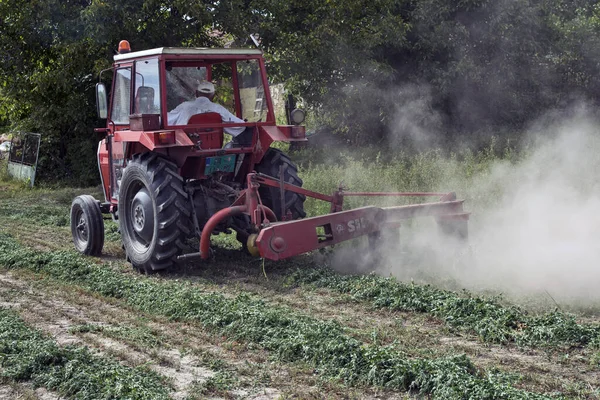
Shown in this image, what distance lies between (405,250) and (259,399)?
4546mm

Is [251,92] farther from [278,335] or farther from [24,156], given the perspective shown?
[24,156]

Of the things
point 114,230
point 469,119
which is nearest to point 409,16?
point 469,119

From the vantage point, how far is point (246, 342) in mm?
5707

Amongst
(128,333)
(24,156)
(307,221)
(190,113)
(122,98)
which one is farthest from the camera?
(24,156)

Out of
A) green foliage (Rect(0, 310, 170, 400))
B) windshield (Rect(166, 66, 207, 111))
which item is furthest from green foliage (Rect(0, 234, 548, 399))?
windshield (Rect(166, 66, 207, 111))

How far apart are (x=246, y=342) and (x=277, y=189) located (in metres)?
3.35

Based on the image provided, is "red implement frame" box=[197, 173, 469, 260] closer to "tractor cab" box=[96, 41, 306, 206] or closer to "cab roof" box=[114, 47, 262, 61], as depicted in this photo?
"tractor cab" box=[96, 41, 306, 206]

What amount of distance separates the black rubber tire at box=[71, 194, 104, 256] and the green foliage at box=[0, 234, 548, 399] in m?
0.83

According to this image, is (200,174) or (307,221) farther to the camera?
(200,174)

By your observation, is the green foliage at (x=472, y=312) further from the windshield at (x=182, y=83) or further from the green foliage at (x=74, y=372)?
the windshield at (x=182, y=83)

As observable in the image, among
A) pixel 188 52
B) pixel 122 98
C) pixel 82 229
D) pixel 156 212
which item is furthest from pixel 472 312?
pixel 82 229

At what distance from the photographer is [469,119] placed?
17.4 meters

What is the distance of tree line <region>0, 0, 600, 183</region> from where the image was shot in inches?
628

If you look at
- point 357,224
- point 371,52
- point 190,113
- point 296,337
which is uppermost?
point 371,52
